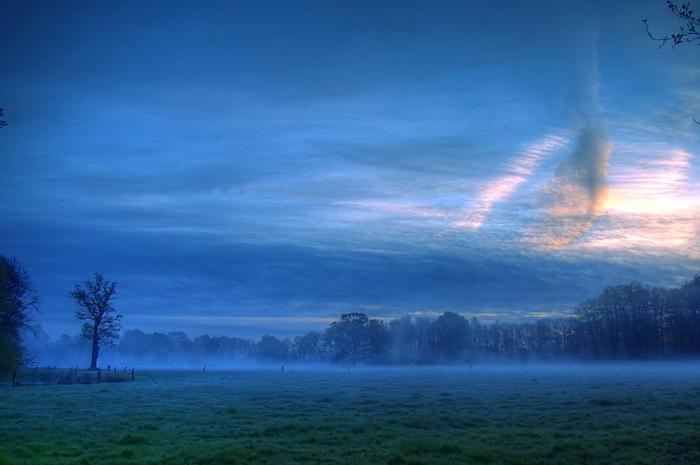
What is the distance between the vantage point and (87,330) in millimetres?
92625

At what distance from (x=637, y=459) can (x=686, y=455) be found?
216 centimetres

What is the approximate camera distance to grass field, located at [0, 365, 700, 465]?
20.1m

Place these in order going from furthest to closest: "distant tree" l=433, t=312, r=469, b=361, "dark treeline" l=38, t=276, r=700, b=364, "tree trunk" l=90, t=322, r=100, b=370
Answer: "distant tree" l=433, t=312, r=469, b=361 → "dark treeline" l=38, t=276, r=700, b=364 → "tree trunk" l=90, t=322, r=100, b=370

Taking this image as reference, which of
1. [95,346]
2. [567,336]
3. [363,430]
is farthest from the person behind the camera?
[567,336]

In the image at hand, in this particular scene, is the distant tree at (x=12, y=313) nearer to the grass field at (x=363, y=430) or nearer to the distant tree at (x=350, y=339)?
the grass field at (x=363, y=430)

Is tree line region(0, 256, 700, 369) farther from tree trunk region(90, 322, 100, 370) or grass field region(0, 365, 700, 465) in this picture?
grass field region(0, 365, 700, 465)

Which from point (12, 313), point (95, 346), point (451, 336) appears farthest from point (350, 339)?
point (12, 313)

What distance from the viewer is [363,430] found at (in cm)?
2623

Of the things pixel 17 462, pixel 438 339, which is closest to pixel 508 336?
pixel 438 339

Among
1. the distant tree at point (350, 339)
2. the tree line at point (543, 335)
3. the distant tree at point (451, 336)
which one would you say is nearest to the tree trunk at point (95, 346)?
the tree line at point (543, 335)

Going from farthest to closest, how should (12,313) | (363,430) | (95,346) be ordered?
(95,346) → (12,313) → (363,430)

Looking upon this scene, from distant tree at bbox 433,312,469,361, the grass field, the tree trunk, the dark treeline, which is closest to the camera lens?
the grass field

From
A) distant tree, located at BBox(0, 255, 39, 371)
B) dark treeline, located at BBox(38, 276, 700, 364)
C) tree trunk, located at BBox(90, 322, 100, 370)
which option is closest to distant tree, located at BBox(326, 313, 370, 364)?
dark treeline, located at BBox(38, 276, 700, 364)

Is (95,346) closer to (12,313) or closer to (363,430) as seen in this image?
(12,313)
